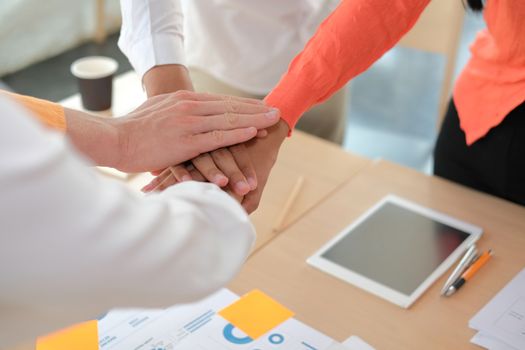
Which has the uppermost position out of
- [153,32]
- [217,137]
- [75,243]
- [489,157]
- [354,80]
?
[75,243]

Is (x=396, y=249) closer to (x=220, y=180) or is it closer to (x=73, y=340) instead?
(x=220, y=180)

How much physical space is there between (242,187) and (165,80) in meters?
0.37

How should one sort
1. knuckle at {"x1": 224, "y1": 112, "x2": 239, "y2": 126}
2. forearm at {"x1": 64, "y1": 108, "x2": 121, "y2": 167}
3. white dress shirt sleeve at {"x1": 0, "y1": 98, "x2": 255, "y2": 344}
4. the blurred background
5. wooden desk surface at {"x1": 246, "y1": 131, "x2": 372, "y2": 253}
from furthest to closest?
the blurred background, wooden desk surface at {"x1": 246, "y1": 131, "x2": 372, "y2": 253}, knuckle at {"x1": 224, "y1": 112, "x2": 239, "y2": 126}, forearm at {"x1": 64, "y1": 108, "x2": 121, "y2": 167}, white dress shirt sleeve at {"x1": 0, "y1": 98, "x2": 255, "y2": 344}

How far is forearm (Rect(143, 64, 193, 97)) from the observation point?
156 cm

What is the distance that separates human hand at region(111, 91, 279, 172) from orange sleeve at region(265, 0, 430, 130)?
0.13 m

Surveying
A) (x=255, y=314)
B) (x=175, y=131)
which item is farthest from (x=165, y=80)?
(x=255, y=314)

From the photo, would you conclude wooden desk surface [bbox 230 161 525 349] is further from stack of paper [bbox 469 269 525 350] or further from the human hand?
the human hand

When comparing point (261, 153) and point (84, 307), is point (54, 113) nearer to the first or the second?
point (261, 153)

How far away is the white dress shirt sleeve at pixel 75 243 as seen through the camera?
2.03ft

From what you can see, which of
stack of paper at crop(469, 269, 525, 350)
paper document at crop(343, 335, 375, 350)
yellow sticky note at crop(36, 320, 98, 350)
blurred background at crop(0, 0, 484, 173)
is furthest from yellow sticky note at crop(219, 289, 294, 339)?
blurred background at crop(0, 0, 484, 173)

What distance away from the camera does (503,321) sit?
49.7 inches

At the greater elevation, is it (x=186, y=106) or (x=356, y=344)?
(x=186, y=106)

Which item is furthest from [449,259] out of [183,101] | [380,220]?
[183,101]

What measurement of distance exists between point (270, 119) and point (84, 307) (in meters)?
0.79
